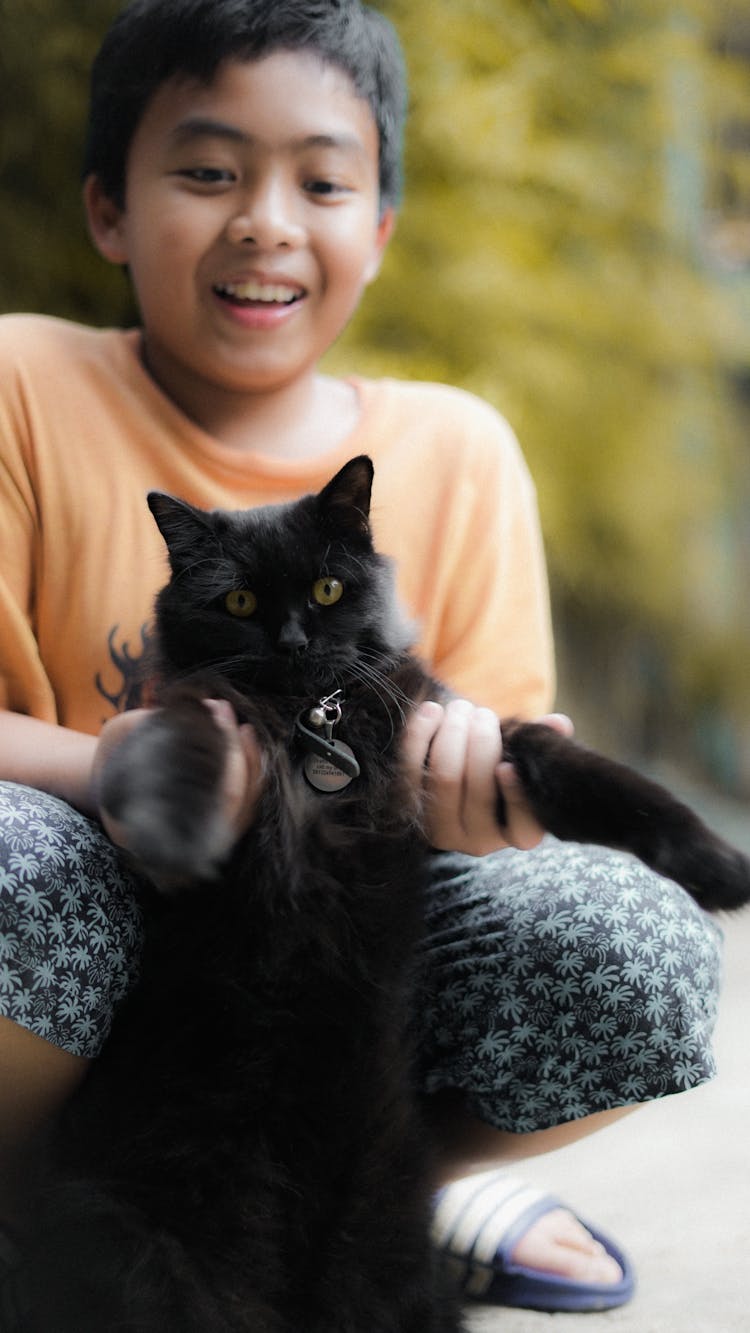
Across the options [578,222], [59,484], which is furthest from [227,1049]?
[578,222]

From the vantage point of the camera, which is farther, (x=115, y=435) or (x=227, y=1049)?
(x=115, y=435)

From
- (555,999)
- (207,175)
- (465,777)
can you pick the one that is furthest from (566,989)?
(207,175)

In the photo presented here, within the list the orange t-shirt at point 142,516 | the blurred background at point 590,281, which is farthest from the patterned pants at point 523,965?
the blurred background at point 590,281

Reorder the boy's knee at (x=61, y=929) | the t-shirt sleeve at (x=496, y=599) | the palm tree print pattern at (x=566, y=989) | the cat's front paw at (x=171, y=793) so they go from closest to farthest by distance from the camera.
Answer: the cat's front paw at (x=171, y=793) < the boy's knee at (x=61, y=929) < the palm tree print pattern at (x=566, y=989) < the t-shirt sleeve at (x=496, y=599)

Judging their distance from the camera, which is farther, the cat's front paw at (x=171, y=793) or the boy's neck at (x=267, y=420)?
the boy's neck at (x=267, y=420)

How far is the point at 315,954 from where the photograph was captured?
3.11 feet

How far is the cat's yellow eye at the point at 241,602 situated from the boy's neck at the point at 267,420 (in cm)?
39

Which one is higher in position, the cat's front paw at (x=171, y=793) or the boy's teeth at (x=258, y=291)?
the boy's teeth at (x=258, y=291)

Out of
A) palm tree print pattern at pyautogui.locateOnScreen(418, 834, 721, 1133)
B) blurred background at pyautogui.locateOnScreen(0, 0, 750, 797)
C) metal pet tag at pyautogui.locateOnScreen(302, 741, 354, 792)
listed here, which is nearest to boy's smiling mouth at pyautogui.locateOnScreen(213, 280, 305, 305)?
metal pet tag at pyautogui.locateOnScreen(302, 741, 354, 792)

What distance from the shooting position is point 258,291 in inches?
48.7

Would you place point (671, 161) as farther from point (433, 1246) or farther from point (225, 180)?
point (433, 1246)

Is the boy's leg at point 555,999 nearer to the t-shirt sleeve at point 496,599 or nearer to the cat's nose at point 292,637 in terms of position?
the t-shirt sleeve at point 496,599

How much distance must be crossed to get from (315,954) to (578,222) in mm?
2303

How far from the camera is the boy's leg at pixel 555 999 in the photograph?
1064 mm
